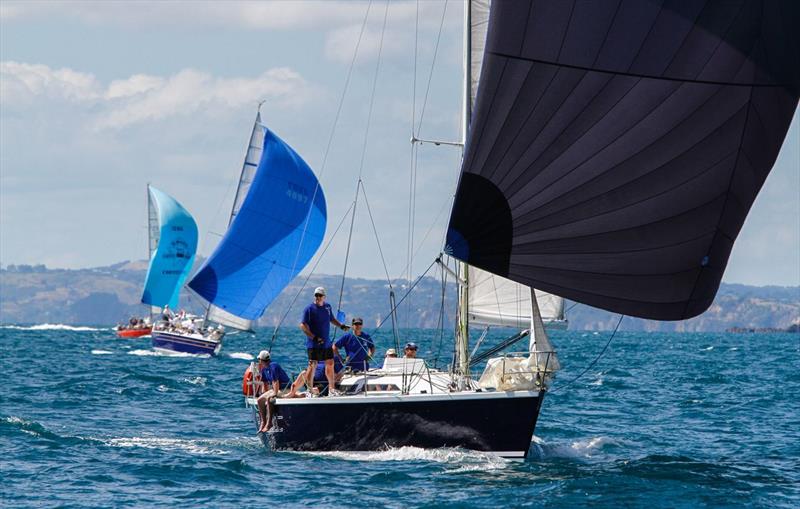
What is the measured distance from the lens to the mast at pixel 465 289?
18.0 metres

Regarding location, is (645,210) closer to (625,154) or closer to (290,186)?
(625,154)

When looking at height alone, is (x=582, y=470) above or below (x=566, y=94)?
below

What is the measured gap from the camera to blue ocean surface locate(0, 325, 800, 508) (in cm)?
1505

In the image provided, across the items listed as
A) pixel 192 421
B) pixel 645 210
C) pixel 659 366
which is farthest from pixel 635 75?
pixel 659 366

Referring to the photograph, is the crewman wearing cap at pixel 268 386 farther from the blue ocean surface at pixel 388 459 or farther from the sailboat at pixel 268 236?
the sailboat at pixel 268 236

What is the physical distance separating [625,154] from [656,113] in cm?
57

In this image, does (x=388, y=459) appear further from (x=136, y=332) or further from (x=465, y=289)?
(x=136, y=332)

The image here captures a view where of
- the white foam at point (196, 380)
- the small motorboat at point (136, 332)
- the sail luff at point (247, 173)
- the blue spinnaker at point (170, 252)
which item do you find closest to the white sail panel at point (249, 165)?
the sail luff at point (247, 173)

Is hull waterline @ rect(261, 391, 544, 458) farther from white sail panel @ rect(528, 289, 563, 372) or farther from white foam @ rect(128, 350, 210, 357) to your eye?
white foam @ rect(128, 350, 210, 357)

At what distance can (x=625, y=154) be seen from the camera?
14312 millimetres

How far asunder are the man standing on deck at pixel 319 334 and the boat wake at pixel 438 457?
980 millimetres

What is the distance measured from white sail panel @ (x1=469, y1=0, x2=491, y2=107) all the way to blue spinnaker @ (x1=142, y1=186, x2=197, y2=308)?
55.1 metres

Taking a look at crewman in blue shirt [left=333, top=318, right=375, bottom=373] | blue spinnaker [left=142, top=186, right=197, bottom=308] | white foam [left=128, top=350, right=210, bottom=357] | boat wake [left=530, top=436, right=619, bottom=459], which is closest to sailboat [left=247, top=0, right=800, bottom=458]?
boat wake [left=530, top=436, right=619, bottom=459]

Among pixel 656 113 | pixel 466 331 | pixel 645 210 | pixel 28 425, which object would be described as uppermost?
pixel 656 113
